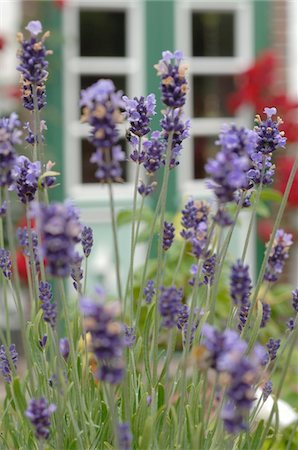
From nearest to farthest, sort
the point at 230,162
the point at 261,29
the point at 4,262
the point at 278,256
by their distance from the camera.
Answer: the point at 230,162
the point at 278,256
the point at 4,262
the point at 261,29

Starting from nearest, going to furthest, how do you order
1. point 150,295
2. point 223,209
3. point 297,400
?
point 223,209
point 150,295
point 297,400

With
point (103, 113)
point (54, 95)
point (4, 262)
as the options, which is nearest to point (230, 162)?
point (103, 113)

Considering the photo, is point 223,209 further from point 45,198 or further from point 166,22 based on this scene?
point 166,22

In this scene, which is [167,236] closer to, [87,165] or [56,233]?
[56,233]

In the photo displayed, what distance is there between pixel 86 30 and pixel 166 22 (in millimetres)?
520

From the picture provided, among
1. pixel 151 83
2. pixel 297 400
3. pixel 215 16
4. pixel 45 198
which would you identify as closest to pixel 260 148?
pixel 45 198

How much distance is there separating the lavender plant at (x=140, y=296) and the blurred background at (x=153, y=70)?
375 centimetres

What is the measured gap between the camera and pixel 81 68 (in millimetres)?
5516

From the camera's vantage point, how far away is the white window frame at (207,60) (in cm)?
561

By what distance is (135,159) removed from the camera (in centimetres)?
146

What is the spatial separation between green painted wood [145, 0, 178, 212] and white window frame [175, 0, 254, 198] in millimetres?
73

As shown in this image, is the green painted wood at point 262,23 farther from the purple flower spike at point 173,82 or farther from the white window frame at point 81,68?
the purple flower spike at point 173,82

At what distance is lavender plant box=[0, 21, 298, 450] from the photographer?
915 mm

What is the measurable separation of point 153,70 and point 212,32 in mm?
552
